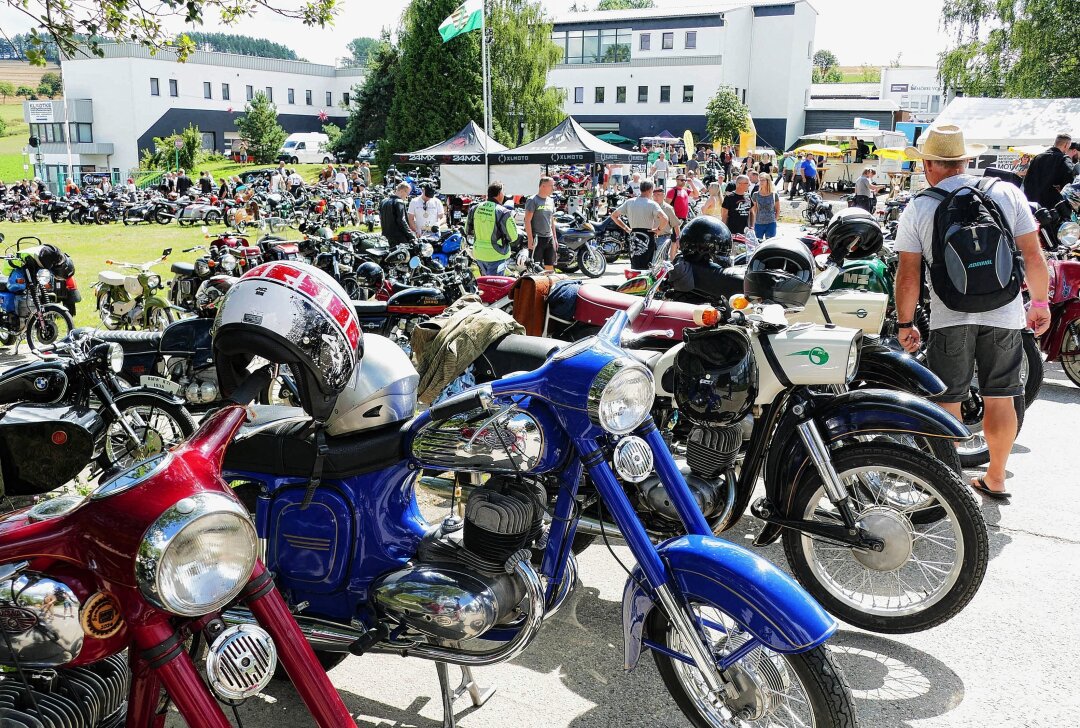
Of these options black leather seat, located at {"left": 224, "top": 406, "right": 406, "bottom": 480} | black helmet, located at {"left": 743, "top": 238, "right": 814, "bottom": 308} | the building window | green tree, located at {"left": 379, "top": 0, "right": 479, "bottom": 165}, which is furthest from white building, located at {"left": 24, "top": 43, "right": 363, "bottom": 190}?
black leather seat, located at {"left": 224, "top": 406, "right": 406, "bottom": 480}

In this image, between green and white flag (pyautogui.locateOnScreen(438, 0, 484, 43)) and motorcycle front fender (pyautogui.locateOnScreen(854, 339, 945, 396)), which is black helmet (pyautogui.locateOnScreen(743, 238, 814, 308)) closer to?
motorcycle front fender (pyautogui.locateOnScreen(854, 339, 945, 396))

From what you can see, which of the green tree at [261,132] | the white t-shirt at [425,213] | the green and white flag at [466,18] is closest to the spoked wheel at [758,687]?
the white t-shirt at [425,213]

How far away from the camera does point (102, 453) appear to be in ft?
16.9

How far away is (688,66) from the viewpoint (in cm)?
Answer: 5638

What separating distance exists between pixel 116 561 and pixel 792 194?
3087cm

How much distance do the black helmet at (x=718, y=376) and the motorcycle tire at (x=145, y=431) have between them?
3130mm

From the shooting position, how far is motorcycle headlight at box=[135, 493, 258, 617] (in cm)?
162

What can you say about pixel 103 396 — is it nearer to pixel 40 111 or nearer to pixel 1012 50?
pixel 1012 50

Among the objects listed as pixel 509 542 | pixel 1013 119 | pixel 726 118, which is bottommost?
pixel 509 542

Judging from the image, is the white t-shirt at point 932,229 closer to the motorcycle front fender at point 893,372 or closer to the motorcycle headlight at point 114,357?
the motorcycle front fender at point 893,372

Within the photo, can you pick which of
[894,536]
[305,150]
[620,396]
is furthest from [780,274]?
[305,150]

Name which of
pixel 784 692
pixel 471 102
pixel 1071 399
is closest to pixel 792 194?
pixel 471 102

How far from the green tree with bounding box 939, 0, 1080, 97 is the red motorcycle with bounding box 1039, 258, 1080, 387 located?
95.1 ft

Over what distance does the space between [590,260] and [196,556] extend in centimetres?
1355
